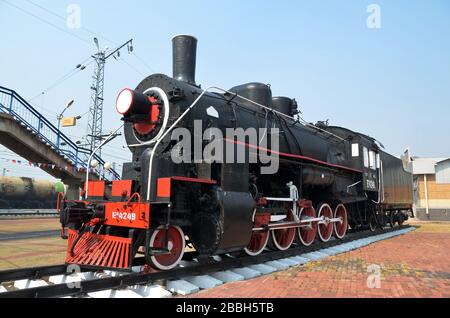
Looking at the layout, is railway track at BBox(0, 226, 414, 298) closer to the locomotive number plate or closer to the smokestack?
the smokestack

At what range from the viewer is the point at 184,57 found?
24.4 ft

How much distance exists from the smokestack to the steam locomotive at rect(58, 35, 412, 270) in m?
0.02

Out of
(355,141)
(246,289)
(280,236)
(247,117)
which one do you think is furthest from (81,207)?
(355,141)

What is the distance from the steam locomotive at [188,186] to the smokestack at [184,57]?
0.8 inches

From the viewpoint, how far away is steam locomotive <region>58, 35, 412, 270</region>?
538cm

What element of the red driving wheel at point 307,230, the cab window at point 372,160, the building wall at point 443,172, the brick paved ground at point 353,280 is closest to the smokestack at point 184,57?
the brick paved ground at point 353,280

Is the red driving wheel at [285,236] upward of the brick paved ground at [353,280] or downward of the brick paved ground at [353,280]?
upward

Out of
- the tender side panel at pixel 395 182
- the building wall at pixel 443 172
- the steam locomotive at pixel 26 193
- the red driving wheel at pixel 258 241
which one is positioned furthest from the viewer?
the building wall at pixel 443 172

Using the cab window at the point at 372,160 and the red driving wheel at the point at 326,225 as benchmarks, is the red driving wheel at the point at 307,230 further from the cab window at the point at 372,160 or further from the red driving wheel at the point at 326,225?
the cab window at the point at 372,160

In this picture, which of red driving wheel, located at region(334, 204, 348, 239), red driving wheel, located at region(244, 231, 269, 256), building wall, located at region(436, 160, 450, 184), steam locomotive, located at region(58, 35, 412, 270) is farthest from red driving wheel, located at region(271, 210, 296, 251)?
building wall, located at region(436, 160, 450, 184)

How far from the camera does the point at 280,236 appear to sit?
859cm

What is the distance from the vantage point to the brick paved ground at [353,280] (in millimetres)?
4852

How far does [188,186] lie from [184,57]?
297 centimetres
